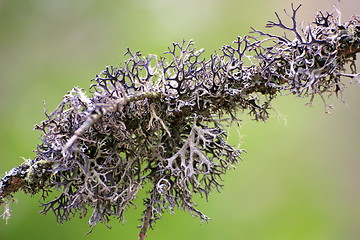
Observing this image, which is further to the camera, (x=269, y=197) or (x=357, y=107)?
(x=357, y=107)

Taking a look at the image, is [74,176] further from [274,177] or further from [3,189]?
[274,177]

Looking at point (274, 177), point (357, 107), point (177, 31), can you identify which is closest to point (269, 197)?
point (274, 177)

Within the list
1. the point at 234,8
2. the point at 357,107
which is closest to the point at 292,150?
the point at 357,107

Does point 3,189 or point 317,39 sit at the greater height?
point 317,39

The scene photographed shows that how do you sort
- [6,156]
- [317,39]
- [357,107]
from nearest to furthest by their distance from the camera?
[317,39] < [6,156] < [357,107]

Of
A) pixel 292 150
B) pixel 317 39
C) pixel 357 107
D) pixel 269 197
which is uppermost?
pixel 357 107

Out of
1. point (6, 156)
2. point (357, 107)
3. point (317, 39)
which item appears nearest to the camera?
point (317, 39)

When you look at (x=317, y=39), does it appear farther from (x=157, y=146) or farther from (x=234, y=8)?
(x=234, y=8)
